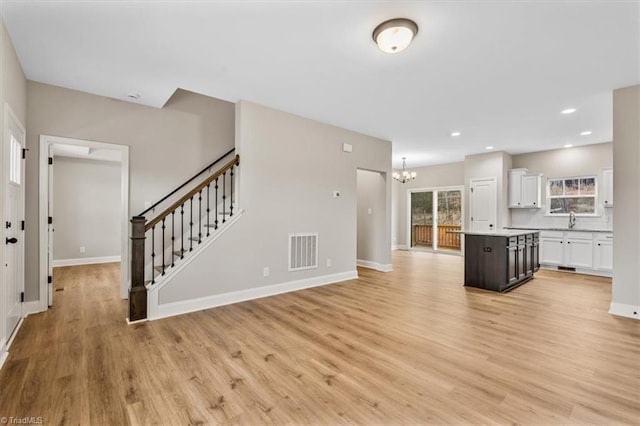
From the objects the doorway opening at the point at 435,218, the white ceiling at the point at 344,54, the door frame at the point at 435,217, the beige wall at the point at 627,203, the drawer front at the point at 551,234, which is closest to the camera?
the white ceiling at the point at 344,54

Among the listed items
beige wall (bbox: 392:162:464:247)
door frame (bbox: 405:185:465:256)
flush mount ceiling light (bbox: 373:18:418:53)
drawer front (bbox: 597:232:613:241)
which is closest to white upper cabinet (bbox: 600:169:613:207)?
drawer front (bbox: 597:232:613:241)

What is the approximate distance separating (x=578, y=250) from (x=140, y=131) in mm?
8536

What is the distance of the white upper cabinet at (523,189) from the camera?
7.18m

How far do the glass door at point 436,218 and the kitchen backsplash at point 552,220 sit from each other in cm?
173

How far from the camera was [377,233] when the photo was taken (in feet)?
21.5

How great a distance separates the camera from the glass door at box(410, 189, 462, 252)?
941cm

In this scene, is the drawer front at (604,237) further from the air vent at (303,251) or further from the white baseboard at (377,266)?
the air vent at (303,251)

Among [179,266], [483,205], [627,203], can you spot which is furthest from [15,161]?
[483,205]

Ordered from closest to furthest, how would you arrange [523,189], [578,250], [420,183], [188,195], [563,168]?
[188,195]
[578,250]
[563,168]
[523,189]
[420,183]

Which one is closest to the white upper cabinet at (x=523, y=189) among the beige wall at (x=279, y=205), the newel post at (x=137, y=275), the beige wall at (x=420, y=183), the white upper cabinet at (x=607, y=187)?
the white upper cabinet at (x=607, y=187)

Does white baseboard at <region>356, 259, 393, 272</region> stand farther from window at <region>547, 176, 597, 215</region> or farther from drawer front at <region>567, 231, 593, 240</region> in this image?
window at <region>547, 176, 597, 215</region>

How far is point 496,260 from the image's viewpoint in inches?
190

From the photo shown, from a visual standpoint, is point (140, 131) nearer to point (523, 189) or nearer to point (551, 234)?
point (523, 189)

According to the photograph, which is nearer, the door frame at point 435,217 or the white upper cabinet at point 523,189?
the white upper cabinet at point 523,189
